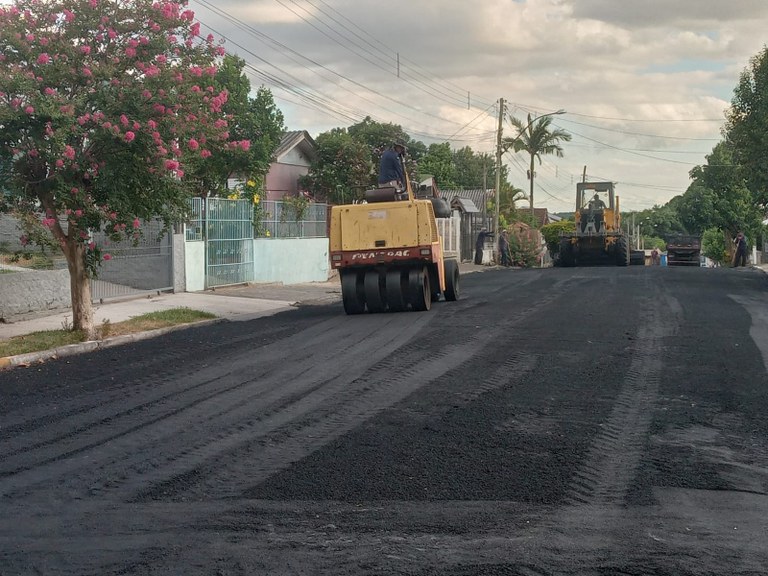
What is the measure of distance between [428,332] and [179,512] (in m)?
9.50

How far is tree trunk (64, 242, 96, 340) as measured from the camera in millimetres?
14805

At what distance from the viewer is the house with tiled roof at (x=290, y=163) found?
4256cm

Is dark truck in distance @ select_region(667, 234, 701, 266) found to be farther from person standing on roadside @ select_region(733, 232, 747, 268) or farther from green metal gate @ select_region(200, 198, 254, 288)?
green metal gate @ select_region(200, 198, 254, 288)

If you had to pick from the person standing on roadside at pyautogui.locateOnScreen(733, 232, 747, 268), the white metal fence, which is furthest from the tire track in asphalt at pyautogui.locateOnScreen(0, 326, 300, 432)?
the person standing on roadside at pyautogui.locateOnScreen(733, 232, 747, 268)

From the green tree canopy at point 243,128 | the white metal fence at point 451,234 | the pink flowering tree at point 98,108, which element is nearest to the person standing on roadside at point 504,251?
the white metal fence at point 451,234

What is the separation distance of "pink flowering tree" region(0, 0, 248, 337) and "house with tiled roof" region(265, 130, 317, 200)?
2724 centimetres

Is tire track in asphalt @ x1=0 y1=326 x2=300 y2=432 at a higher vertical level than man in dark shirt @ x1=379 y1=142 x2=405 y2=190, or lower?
lower

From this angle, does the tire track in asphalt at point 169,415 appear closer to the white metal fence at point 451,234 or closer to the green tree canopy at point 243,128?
the green tree canopy at point 243,128

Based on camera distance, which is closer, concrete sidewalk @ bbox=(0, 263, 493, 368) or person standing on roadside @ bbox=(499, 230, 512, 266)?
concrete sidewalk @ bbox=(0, 263, 493, 368)

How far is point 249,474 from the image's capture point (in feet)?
22.7

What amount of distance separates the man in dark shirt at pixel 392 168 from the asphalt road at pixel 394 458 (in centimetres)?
563

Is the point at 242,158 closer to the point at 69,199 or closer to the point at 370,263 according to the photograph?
the point at 370,263

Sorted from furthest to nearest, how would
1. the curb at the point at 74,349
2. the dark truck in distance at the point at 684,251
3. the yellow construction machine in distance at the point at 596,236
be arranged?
the dark truck in distance at the point at 684,251 → the yellow construction machine in distance at the point at 596,236 → the curb at the point at 74,349

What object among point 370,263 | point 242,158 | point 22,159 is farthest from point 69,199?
point 242,158
